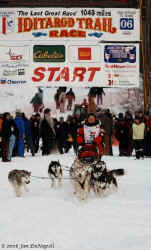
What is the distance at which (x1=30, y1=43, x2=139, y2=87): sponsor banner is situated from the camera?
1653 centimetres

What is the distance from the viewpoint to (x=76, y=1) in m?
21.8

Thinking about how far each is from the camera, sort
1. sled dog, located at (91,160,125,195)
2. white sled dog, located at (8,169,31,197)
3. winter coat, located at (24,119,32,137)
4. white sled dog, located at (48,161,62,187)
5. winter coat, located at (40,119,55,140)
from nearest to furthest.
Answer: sled dog, located at (91,160,125,195), white sled dog, located at (8,169,31,197), white sled dog, located at (48,161,62,187), winter coat, located at (24,119,32,137), winter coat, located at (40,119,55,140)

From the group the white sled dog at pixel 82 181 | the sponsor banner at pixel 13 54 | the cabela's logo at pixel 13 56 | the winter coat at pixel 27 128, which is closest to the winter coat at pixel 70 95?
the sponsor banner at pixel 13 54

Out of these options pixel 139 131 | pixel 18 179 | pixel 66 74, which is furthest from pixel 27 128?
pixel 18 179

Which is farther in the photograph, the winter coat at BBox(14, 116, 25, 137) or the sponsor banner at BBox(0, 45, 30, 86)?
the sponsor banner at BBox(0, 45, 30, 86)

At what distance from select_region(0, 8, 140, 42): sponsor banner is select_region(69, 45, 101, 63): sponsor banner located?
0.37m

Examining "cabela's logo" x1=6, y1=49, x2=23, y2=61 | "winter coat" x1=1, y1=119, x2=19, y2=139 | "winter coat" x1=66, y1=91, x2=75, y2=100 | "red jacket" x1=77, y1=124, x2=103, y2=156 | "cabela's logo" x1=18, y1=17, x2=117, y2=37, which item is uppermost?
"cabela's logo" x1=18, y1=17, x2=117, y2=37

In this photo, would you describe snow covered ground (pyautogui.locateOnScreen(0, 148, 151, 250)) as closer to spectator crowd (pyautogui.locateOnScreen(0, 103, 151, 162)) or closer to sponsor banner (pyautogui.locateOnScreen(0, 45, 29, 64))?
spectator crowd (pyautogui.locateOnScreen(0, 103, 151, 162))

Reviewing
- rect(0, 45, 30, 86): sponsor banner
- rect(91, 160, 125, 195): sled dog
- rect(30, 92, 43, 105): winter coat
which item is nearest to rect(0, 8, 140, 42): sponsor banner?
rect(0, 45, 30, 86): sponsor banner

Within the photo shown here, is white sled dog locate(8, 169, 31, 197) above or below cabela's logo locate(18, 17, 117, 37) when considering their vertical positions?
below

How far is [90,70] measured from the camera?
16.6 meters

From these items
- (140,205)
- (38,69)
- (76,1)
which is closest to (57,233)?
(140,205)

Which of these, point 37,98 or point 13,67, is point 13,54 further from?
point 37,98

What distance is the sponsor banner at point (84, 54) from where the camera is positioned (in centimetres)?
1658
